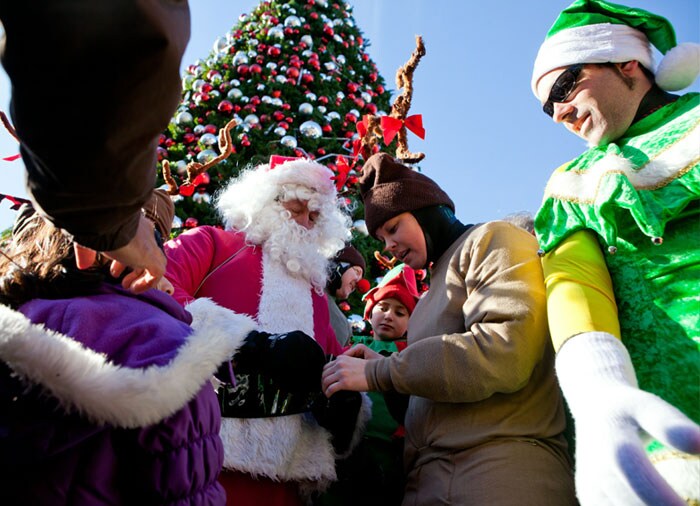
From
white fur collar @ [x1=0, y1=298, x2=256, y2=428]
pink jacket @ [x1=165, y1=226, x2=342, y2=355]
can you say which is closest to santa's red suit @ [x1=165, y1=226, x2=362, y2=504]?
pink jacket @ [x1=165, y1=226, x2=342, y2=355]

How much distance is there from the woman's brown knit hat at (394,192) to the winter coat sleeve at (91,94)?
154 cm

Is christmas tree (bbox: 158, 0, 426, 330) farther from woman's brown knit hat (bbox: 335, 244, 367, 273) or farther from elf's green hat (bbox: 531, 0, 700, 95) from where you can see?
elf's green hat (bbox: 531, 0, 700, 95)

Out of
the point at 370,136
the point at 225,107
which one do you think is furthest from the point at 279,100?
the point at 370,136

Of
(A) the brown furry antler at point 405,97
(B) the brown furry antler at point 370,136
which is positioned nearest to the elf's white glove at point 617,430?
(A) the brown furry antler at point 405,97

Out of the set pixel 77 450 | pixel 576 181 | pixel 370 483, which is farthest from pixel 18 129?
pixel 370 483

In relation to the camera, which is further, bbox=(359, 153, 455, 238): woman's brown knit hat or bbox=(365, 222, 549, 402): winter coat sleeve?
bbox=(359, 153, 455, 238): woman's brown knit hat

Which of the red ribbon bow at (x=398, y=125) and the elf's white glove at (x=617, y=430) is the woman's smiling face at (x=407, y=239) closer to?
the red ribbon bow at (x=398, y=125)

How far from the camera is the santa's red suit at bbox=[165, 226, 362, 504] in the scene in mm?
1866

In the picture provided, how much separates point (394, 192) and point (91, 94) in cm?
170

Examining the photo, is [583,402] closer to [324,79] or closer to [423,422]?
[423,422]

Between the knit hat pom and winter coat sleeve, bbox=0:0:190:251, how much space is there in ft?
5.12

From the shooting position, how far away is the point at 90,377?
3.46ft

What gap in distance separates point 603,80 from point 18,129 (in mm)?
1655

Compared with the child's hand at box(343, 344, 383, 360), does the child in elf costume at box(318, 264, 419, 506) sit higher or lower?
lower
